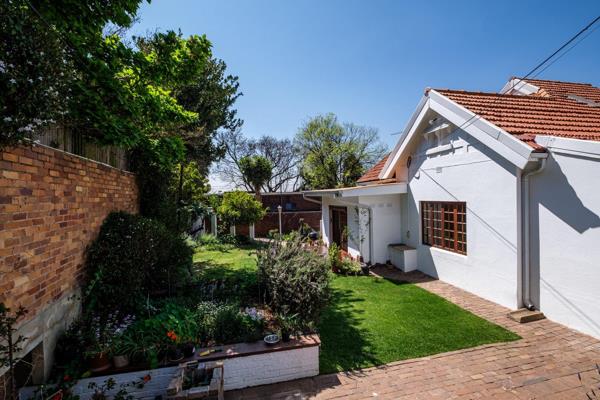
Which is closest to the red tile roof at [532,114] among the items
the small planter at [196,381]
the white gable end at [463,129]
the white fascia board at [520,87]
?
the white gable end at [463,129]

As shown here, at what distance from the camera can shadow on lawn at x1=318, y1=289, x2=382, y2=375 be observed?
15.1 ft

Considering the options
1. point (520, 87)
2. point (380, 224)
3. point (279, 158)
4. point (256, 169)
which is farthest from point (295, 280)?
point (279, 158)

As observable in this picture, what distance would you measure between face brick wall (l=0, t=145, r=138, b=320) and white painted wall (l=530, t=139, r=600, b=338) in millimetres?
8699

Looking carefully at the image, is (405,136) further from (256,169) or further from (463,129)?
(256,169)

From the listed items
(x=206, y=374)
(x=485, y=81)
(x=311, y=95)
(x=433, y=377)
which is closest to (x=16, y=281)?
(x=206, y=374)

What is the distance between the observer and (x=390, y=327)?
588 cm

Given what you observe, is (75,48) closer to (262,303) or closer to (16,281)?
(16,281)

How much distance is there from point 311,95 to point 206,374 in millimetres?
16362

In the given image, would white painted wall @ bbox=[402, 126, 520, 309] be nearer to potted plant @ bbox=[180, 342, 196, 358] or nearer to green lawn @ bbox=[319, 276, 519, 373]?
green lawn @ bbox=[319, 276, 519, 373]

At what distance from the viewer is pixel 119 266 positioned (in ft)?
16.8

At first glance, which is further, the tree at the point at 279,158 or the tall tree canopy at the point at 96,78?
the tree at the point at 279,158

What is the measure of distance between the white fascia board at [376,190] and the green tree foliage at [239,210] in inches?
344

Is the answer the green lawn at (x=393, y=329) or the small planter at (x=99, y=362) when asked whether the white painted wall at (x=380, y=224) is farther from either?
the small planter at (x=99, y=362)

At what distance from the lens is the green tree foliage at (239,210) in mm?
17750
